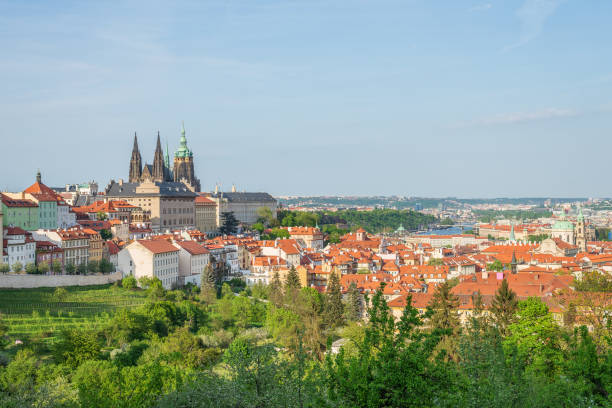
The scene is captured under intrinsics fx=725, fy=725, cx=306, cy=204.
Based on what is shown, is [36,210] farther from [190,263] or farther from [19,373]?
[19,373]

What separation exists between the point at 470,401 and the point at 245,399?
5106 mm

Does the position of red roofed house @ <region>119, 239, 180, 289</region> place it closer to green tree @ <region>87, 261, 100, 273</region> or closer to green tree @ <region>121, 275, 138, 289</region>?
green tree @ <region>121, 275, 138, 289</region>

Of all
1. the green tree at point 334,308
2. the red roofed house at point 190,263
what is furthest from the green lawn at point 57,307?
the green tree at point 334,308

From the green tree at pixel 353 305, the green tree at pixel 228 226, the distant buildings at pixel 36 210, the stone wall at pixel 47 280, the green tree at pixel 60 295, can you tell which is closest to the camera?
the green tree at pixel 60 295

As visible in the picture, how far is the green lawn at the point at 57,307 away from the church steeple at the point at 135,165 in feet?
251

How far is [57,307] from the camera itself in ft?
179

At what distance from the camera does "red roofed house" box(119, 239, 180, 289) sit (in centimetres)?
6781

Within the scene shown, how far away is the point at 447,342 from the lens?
2900cm

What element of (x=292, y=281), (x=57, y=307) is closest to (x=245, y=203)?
(x=292, y=281)

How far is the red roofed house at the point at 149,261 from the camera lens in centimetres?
6781

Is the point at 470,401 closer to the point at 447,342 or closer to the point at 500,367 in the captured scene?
the point at 500,367

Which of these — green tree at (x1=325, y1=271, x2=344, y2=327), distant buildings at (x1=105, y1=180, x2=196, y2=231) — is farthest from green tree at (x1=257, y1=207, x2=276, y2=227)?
green tree at (x1=325, y1=271, x2=344, y2=327)

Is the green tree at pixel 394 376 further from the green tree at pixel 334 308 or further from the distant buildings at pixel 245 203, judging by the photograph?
the distant buildings at pixel 245 203

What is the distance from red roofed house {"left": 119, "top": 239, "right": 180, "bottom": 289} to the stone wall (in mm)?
3871
